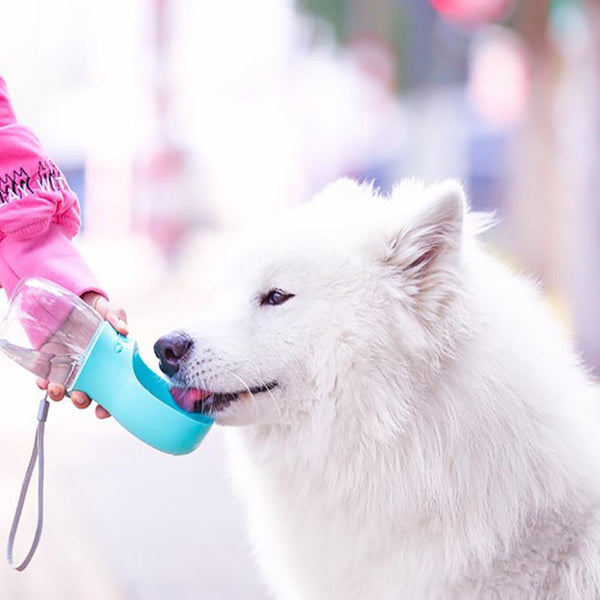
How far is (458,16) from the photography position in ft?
38.0

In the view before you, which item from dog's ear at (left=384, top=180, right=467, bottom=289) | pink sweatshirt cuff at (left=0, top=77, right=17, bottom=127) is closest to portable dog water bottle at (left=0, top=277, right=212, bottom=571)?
pink sweatshirt cuff at (left=0, top=77, right=17, bottom=127)

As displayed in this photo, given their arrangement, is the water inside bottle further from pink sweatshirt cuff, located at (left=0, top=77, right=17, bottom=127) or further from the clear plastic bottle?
pink sweatshirt cuff, located at (left=0, top=77, right=17, bottom=127)

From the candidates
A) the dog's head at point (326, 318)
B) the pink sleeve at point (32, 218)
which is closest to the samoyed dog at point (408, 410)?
the dog's head at point (326, 318)

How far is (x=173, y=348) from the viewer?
2422mm

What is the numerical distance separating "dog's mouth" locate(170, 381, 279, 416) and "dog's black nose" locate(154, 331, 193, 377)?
78 millimetres

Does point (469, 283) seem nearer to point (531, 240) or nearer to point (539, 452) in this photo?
point (539, 452)

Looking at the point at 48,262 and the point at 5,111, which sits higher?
the point at 5,111

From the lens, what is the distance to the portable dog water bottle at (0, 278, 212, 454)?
2.44 meters

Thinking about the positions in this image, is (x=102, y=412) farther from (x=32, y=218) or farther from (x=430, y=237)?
(x=430, y=237)

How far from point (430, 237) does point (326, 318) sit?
1.12 ft

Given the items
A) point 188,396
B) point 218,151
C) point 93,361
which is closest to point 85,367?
point 93,361

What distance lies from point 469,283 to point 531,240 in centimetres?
1018

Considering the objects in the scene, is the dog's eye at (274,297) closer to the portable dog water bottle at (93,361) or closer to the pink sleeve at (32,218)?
the portable dog water bottle at (93,361)

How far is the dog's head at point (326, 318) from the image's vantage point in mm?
2318
